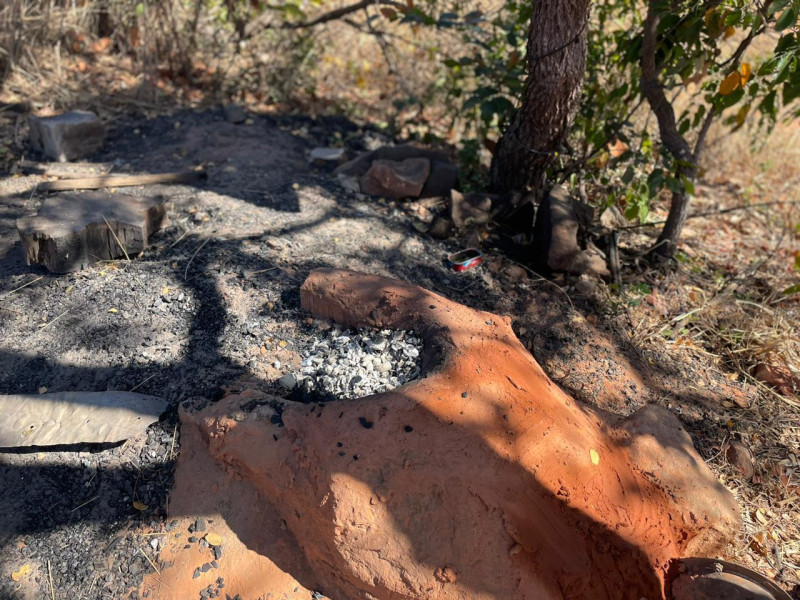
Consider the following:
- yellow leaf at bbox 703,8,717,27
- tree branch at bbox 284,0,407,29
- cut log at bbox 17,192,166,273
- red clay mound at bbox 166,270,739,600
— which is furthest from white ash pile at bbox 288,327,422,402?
tree branch at bbox 284,0,407,29

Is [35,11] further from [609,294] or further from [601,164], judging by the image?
[609,294]

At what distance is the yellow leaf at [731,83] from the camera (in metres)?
2.77

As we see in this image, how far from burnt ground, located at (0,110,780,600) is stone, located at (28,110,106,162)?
0.61 ft

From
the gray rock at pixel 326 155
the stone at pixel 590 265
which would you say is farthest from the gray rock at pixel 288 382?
the gray rock at pixel 326 155

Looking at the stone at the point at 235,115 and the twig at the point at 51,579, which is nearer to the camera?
the twig at the point at 51,579

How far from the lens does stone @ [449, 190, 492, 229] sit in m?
3.52

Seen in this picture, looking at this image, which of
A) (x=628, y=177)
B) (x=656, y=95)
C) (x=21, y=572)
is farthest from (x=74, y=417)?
(x=656, y=95)

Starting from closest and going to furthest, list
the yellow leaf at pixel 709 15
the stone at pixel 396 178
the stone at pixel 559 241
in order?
the yellow leaf at pixel 709 15 → the stone at pixel 559 241 → the stone at pixel 396 178

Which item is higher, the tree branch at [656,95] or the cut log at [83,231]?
the tree branch at [656,95]

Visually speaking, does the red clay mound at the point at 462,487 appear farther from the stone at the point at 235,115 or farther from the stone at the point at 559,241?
the stone at the point at 235,115

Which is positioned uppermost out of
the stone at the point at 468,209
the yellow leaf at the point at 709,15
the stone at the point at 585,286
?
the yellow leaf at the point at 709,15

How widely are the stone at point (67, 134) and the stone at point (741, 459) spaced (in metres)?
4.22

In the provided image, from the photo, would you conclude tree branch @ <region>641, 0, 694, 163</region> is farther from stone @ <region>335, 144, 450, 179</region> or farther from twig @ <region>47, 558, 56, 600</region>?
twig @ <region>47, 558, 56, 600</region>

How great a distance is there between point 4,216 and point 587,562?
3357mm
